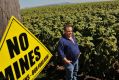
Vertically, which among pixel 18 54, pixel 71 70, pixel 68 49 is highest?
pixel 18 54

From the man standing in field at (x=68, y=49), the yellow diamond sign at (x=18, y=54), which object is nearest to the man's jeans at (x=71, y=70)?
the man standing in field at (x=68, y=49)

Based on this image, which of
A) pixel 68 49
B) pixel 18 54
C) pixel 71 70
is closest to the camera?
pixel 18 54

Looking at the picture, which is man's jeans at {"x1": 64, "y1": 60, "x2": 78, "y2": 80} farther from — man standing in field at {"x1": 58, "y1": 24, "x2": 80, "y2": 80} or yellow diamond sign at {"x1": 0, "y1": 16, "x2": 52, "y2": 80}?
yellow diamond sign at {"x1": 0, "y1": 16, "x2": 52, "y2": 80}

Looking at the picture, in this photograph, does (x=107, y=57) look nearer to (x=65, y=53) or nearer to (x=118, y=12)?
(x=65, y=53)

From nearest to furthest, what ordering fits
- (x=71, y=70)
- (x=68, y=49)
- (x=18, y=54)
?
(x=18, y=54)
(x=68, y=49)
(x=71, y=70)

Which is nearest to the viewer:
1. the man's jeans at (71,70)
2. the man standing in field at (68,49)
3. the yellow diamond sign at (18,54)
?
the yellow diamond sign at (18,54)

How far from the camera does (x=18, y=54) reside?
A: 10.9 ft

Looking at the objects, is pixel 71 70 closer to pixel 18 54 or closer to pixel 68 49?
pixel 68 49

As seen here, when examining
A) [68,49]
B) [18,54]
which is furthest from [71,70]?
[18,54]

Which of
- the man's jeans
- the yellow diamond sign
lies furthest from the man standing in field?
the yellow diamond sign

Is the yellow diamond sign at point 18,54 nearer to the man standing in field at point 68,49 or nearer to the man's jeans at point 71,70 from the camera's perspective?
the man standing in field at point 68,49

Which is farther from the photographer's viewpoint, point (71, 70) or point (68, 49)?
point (71, 70)

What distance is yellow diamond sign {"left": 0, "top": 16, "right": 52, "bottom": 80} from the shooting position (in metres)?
3.19

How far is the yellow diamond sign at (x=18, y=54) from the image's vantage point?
319 cm
